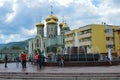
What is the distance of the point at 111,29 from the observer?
271ft

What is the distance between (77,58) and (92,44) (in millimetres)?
46908

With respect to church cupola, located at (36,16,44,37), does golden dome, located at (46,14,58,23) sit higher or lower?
higher

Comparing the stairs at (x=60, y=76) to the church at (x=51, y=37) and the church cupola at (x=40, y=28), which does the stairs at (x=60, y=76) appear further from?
the church cupola at (x=40, y=28)

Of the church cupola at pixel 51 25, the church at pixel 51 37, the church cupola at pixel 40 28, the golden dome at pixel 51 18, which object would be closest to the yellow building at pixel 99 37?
the church at pixel 51 37

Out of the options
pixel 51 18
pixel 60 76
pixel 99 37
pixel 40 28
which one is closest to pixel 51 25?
pixel 51 18

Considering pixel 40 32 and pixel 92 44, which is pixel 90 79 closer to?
pixel 92 44

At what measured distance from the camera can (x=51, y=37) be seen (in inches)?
4208

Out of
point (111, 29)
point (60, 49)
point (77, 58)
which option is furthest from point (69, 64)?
point (60, 49)

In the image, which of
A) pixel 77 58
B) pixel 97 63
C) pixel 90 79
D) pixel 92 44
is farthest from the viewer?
pixel 92 44

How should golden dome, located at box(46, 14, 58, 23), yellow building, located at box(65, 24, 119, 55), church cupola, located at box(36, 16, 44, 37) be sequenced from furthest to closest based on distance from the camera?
church cupola, located at box(36, 16, 44, 37)
golden dome, located at box(46, 14, 58, 23)
yellow building, located at box(65, 24, 119, 55)

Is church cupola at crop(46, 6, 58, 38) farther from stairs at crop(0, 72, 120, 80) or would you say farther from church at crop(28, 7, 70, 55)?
stairs at crop(0, 72, 120, 80)

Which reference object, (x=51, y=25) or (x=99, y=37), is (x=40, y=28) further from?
(x=99, y=37)

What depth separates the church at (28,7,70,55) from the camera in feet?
332

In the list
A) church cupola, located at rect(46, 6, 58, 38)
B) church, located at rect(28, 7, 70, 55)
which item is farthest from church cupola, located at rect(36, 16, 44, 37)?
church cupola, located at rect(46, 6, 58, 38)
